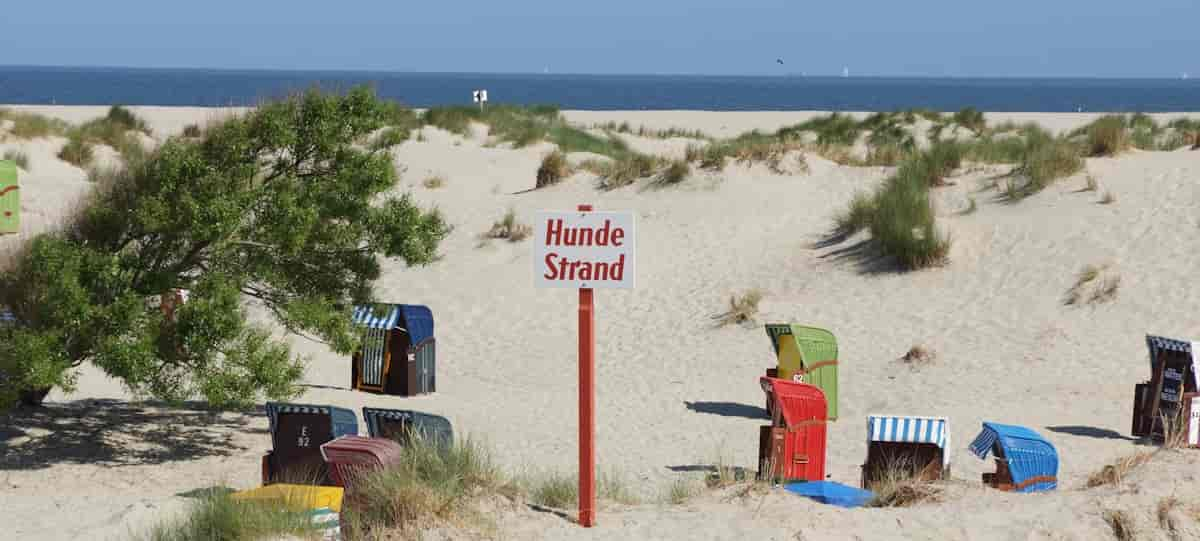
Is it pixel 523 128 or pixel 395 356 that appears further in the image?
pixel 523 128

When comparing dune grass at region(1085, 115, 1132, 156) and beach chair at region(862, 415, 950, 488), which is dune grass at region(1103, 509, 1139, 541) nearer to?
beach chair at region(862, 415, 950, 488)

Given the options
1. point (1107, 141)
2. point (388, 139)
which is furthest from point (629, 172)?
point (388, 139)

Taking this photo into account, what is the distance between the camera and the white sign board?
823cm

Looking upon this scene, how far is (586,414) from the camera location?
8453 millimetres

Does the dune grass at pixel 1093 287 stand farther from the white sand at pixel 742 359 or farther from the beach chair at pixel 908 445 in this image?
the beach chair at pixel 908 445

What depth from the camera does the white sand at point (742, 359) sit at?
9094 mm

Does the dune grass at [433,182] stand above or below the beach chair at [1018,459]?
above

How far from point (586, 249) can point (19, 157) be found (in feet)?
83.3

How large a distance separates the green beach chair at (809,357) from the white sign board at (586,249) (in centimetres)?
594

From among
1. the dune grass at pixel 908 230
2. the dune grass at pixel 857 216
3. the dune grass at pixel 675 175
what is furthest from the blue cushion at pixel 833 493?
the dune grass at pixel 675 175

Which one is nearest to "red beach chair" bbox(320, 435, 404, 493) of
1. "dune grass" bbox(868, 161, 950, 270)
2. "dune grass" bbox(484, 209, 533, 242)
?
"dune grass" bbox(868, 161, 950, 270)

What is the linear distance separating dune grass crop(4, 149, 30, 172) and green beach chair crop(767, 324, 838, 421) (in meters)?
20.7

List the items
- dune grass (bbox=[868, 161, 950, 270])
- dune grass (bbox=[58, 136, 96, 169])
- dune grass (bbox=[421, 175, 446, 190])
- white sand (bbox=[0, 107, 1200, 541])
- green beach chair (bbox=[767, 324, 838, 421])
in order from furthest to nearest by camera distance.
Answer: dune grass (bbox=[58, 136, 96, 169]) < dune grass (bbox=[421, 175, 446, 190]) < dune grass (bbox=[868, 161, 950, 270]) < green beach chair (bbox=[767, 324, 838, 421]) < white sand (bbox=[0, 107, 1200, 541])

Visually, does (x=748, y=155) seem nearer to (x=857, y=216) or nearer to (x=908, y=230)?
(x=857, y=216)
